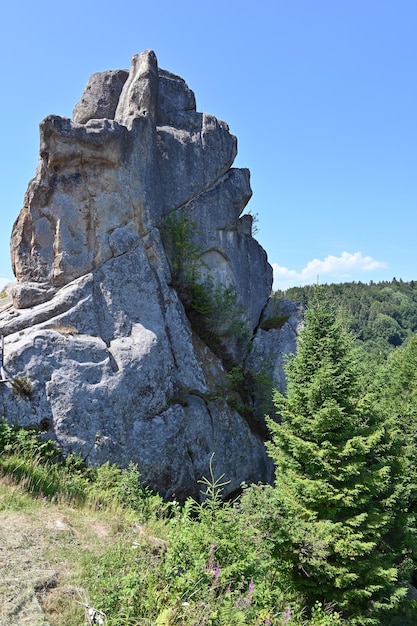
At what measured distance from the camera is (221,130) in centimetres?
1744

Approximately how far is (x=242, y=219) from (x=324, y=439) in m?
9.90

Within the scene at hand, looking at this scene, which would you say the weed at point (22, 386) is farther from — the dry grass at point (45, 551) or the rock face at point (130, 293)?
the dry grass at point (45, 551)

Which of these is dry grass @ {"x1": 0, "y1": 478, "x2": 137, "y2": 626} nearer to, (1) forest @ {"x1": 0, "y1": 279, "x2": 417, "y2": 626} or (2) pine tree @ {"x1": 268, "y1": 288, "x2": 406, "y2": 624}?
(1) forest @ {"x1": 0, "y1": 279, "x2": 417, "y2": 626}

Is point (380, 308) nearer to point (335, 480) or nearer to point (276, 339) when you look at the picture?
point (276, 339)

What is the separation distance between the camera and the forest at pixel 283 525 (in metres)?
4.92

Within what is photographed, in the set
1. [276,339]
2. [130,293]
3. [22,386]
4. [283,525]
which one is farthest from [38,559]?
[276,339]

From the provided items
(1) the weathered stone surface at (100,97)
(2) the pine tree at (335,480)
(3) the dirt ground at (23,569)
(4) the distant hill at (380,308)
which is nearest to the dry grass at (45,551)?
(3) the dirt ground at (23,569)

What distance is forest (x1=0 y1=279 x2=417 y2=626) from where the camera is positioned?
4.92 meters

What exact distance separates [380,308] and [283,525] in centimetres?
8836

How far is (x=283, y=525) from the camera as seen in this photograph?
6.95 metres

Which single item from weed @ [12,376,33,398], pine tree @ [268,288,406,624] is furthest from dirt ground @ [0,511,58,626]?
weed @ [12,376,33,398]

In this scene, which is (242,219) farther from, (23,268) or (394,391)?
(394,391)

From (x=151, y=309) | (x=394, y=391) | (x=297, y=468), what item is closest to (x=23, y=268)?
(x=151, y=309)

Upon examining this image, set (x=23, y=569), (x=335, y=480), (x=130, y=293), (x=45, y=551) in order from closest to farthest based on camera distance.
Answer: (x=23, y=569), (x=45, y=551), (x=335, y=480), (x=130, y=293)
